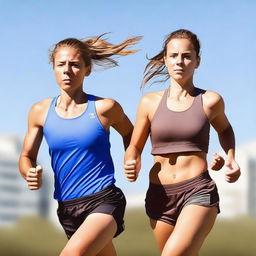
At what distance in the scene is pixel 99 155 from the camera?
23.9 ft

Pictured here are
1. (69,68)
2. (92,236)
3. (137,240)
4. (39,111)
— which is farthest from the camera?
(137,240)

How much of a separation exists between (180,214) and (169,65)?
1.37 meters

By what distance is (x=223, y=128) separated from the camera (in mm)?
7461

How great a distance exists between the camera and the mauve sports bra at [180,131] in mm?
7129

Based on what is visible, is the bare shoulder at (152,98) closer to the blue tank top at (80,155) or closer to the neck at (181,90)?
the neck at (181,90)

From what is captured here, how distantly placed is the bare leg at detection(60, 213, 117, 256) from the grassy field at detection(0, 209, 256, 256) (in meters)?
22.3

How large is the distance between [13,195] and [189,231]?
136765 mm

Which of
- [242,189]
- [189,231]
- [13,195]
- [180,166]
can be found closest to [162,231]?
[189,231]

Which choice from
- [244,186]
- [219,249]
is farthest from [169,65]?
[244,186]

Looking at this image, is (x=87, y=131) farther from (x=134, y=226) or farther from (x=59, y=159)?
(x=134, y=226)

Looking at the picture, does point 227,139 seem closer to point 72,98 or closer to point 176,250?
point 176,250

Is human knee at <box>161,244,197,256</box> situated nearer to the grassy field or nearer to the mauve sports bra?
the mauve sports bra

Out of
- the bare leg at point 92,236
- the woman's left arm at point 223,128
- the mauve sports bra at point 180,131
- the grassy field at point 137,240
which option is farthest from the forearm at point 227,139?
the grassy field at point 137,240

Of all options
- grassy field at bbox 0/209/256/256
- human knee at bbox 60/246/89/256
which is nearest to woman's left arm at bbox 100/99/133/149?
human knee at bbox 60/246/89/256
